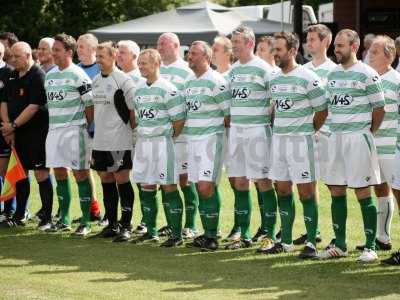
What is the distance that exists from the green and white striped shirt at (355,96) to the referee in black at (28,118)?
153 inches

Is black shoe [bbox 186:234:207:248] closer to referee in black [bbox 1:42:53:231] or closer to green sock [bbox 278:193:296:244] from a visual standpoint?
green sock [bbox 278:193:296:244]

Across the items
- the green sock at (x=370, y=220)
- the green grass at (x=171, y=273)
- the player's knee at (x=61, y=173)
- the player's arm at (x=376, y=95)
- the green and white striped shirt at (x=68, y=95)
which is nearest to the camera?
the green grass at (x=171, y=273)

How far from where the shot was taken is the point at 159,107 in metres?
10.9

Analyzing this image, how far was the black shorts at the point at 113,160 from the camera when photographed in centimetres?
1147

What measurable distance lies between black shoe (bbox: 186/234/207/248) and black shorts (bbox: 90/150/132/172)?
1.14m

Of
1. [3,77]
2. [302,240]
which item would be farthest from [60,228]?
[302,240]

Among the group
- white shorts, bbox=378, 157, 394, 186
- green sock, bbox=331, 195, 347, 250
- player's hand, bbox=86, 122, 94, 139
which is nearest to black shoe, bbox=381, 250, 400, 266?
green sock, bbox=331, 195, 347, 250

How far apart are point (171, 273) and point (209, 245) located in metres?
1.19

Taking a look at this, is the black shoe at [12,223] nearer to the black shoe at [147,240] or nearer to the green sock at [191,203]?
the black shoe at [147,240]

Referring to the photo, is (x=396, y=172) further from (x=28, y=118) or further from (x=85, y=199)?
(x=28, y=118)

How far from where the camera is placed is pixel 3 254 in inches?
423

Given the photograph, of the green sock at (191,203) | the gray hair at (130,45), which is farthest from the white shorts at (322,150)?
the gray hair at (130,45)

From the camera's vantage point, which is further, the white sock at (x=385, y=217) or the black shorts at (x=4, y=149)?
the black shorts at (x=4, y=149)

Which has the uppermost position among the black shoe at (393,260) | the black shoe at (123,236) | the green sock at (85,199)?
the green sock at (85,199)
